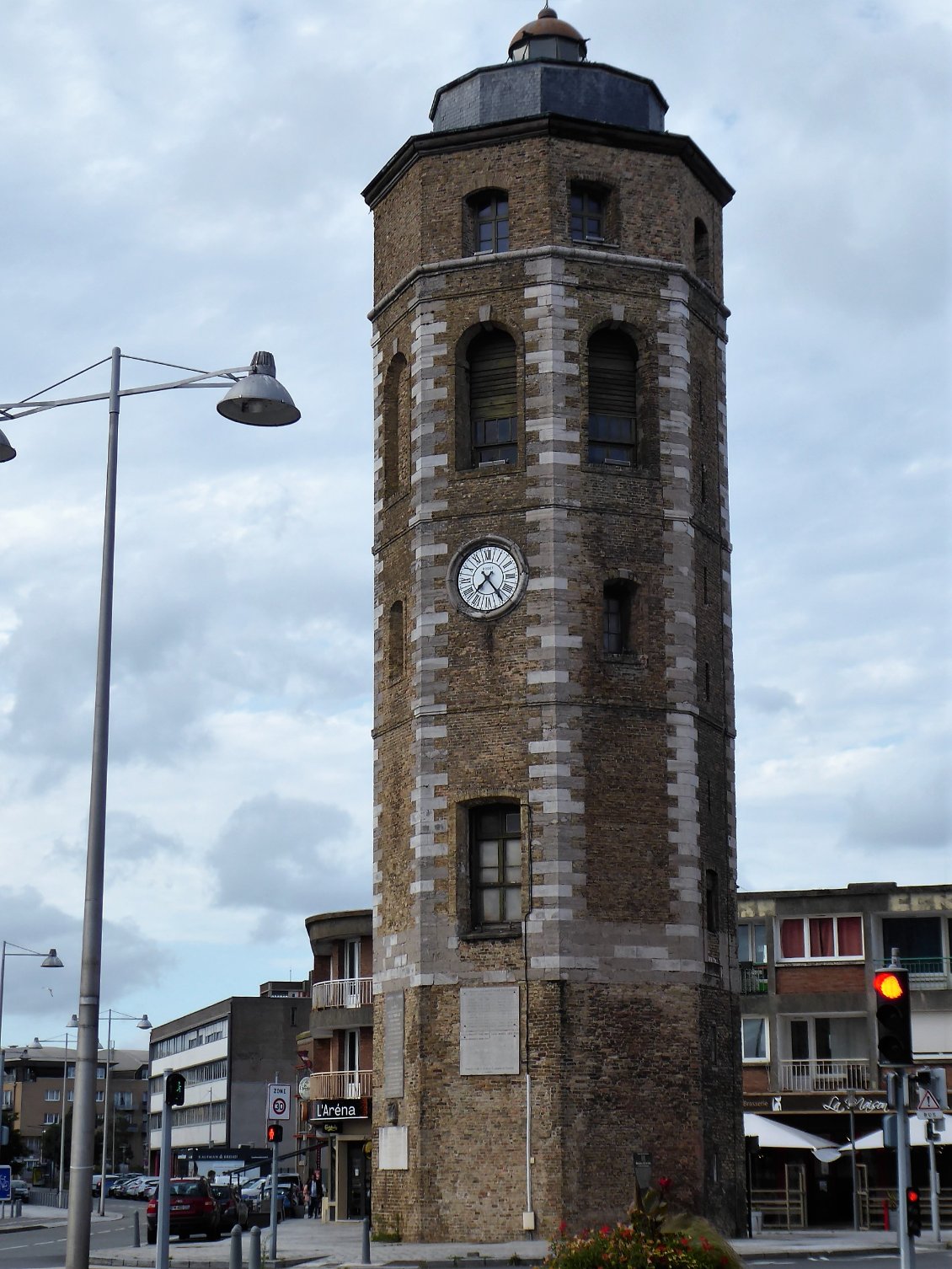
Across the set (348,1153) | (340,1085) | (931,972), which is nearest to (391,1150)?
(348,1153)

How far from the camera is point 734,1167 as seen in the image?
121 feet

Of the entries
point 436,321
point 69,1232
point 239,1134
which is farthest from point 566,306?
point 239,1134

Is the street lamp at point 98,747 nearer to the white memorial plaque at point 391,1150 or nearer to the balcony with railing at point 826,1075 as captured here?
the white memorial plaque at point 391,1150

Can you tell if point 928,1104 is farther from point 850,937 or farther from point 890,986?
point 850,937

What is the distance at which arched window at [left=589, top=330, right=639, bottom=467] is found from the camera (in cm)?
3850

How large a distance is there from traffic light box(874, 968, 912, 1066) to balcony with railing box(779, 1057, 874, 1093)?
1421 inches

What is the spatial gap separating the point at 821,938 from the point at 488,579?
2189 cm

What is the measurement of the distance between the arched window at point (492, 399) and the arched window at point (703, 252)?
533 centimetres

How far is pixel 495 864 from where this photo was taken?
36.4 metres

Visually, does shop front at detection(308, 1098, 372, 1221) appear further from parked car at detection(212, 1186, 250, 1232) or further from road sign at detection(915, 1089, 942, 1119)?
road sign at detection(915, 1089, 942, 1119)

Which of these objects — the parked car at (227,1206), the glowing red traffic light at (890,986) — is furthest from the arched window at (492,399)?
the glowing red traffic light at (890,986)

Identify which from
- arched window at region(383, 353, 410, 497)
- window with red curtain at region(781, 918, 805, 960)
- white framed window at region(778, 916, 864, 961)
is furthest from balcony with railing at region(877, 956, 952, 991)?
arched window at region(383, 353, 410, 497)

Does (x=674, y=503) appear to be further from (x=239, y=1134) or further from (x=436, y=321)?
(x=239, y=1134)

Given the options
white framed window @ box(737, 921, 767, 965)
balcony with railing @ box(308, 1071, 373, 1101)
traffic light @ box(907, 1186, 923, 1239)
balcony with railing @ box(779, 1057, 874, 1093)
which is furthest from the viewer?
white framed window @ box(737, 921, 767, 965)
